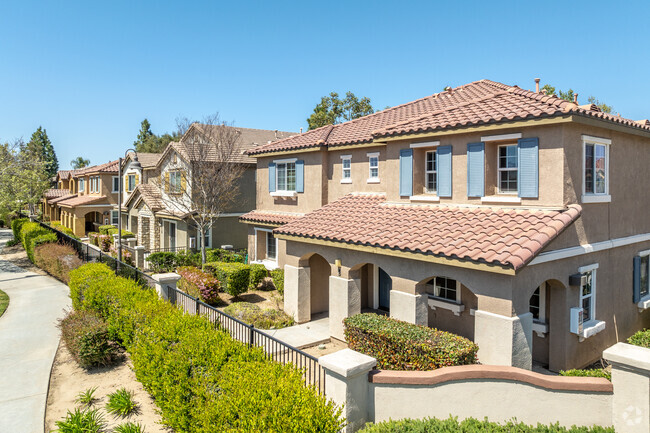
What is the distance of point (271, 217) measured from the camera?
2086 cm

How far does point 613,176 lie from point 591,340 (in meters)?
4.82

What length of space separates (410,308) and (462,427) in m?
4.41

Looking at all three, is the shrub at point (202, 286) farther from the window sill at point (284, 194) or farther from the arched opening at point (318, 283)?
the window sill at point (284, 194)

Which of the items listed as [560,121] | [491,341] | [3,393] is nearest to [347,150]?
[560,121]

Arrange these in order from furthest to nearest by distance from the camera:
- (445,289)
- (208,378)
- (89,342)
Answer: (445,289) → (89,342) → (208,378)

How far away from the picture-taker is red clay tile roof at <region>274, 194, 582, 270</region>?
9.16 metres

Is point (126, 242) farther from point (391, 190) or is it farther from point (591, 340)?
point (591, 340)

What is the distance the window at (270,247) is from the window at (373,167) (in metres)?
7.16

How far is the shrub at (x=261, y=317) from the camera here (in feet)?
46.2

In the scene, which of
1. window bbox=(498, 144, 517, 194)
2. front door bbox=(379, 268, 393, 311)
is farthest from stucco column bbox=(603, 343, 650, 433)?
front door bbox=(379, 268, 393, 311)

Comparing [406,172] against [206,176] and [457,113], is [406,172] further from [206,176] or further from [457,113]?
[206,176]

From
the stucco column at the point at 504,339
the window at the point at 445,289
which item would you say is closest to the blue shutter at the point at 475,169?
the window at the point at 445,289

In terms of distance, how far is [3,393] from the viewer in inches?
364

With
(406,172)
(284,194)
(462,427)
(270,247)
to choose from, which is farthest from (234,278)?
(462,427)
